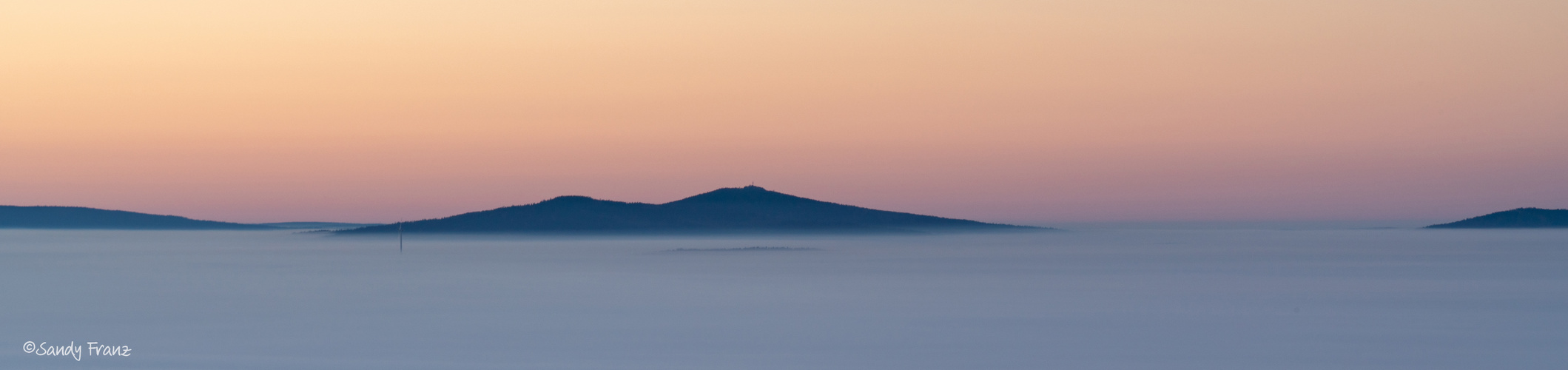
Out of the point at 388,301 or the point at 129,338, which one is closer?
the point at 129,338

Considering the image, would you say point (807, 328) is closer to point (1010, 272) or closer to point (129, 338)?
point (129, 338)

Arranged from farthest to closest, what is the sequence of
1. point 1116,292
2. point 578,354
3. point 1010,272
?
1. point 1010,272
2. point 1116,292
3. point 578,354

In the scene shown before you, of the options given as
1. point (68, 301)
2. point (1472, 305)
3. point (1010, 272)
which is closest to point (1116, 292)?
point (1472, 305)

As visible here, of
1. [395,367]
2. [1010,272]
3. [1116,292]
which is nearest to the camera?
[395,367]

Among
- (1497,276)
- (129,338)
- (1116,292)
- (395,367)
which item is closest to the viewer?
(395,367)

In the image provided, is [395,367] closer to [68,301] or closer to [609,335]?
[609,335]

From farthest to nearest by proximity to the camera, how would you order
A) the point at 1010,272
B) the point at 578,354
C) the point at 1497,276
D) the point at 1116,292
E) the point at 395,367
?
the point at 1010,272
the point at 1497,276
the point at 1116,292
the point at 578,354
the point at 395,367

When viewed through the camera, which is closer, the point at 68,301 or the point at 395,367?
the point at 395,367

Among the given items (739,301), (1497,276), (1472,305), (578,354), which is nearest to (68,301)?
(739,301)

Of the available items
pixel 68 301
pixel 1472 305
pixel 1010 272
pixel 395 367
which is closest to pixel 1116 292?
pixel 1472 305
